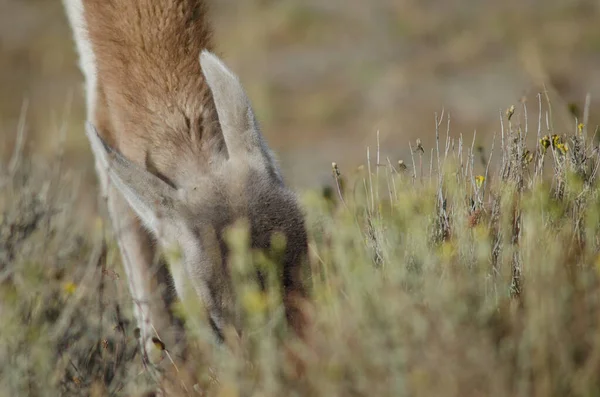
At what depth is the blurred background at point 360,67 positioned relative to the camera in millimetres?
11969

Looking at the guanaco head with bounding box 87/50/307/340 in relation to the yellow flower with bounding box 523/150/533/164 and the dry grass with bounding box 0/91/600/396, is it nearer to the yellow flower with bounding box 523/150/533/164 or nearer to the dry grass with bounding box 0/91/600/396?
the dry grass with bounding box 0/91/600/396

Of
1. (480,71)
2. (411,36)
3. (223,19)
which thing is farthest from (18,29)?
(480,71)

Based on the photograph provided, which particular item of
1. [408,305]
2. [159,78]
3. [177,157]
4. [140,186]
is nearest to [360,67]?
[159,78]

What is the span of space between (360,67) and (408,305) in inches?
442

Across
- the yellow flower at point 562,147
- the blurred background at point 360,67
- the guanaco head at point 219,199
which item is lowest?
the blurred background at point 360,67

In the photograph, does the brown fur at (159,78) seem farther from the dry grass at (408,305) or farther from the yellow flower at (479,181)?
the yellow flower at (479,181)

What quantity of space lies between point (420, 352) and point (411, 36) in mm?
12278

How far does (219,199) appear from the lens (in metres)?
4.28

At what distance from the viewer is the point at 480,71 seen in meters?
13.2

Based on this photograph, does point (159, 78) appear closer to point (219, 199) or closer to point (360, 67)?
point (219, 199)

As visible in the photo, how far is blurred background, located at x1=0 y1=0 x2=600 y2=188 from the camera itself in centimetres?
1197

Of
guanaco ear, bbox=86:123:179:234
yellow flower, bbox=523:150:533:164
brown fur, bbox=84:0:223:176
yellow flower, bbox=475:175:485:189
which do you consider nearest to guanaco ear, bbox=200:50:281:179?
brown fur, bbox=84:0:223:176

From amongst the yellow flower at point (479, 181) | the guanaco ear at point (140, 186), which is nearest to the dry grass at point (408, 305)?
the yellow flower at point (479, 181)

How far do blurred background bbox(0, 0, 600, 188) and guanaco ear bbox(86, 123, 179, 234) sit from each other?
583 cm
